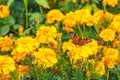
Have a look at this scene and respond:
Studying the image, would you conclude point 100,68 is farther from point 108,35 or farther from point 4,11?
point 4,11

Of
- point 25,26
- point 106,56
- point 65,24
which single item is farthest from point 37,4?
point 106,56

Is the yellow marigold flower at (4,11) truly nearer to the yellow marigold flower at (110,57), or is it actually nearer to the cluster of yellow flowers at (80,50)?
the cluster of yellow flowers at (80,50)

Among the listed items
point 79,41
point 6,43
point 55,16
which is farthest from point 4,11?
point 79,41

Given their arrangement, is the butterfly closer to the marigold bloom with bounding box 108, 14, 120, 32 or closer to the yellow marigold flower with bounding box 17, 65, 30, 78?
the yellow marigold flower with bounding box 17, 65, 30, 78

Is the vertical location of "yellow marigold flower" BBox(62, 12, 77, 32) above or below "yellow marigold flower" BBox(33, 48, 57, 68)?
above

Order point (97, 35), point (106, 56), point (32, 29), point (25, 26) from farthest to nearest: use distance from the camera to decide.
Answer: point (25, 26)
point (32, 29)
point (97, 35)
point (106, 56)

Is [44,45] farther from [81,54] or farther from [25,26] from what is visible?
[25,26]

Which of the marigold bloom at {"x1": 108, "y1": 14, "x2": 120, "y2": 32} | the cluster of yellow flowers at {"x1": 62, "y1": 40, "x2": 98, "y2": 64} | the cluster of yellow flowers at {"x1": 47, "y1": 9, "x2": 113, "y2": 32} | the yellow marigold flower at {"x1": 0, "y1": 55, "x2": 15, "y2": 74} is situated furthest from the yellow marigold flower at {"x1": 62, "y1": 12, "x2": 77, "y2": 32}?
the yellow marigold flower at {"x1": 0, "y1": 55, "x2": 15, "y2": 74}

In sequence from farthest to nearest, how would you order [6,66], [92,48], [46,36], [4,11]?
[4,11] → [46,36] → [92,48] → [6,66]
